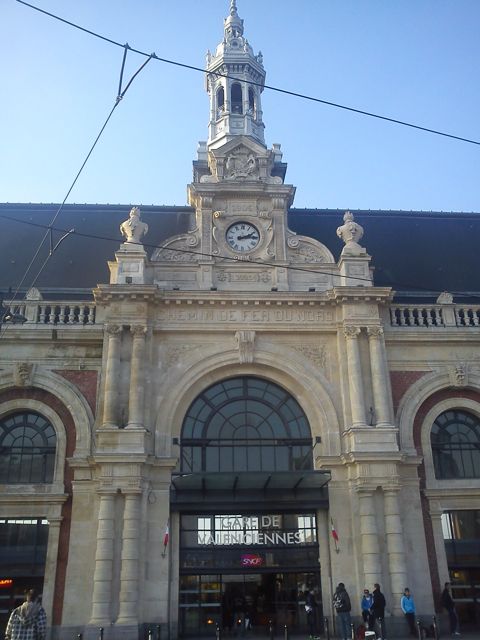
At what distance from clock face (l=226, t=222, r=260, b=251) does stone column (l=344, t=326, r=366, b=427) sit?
5340 millimetres

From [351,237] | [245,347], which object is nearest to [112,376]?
[245,347]

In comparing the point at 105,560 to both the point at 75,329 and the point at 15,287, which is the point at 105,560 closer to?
the point at 75,329

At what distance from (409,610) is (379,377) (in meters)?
7.69

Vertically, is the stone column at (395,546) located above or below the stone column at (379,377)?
below

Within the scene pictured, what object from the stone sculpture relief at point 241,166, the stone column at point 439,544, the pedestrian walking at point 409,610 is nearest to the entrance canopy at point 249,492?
the pedestrian walking at point 409,610

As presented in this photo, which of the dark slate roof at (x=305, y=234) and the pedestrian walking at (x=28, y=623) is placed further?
the dark slate roof at (x=305, y=234)

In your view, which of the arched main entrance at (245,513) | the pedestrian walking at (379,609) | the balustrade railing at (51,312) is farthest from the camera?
the balustrade railing at (51,312)

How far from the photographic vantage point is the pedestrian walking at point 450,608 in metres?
19.8

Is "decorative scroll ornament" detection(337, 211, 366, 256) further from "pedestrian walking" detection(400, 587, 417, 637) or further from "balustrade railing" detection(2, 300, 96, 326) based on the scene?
"pedestrian walking" detection(400, 587, 417, 637)

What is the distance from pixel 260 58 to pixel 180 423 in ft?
72.1

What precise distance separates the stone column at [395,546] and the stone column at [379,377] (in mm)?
2563

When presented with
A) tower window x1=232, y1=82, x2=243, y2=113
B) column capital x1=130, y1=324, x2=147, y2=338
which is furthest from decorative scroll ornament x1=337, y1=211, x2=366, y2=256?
tower window x1=232, y1=82, x2=243, y2=113

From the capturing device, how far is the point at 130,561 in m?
19.9

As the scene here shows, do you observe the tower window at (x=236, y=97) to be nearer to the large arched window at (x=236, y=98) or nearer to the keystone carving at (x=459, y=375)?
the large arched window at (x=236, y=98)
